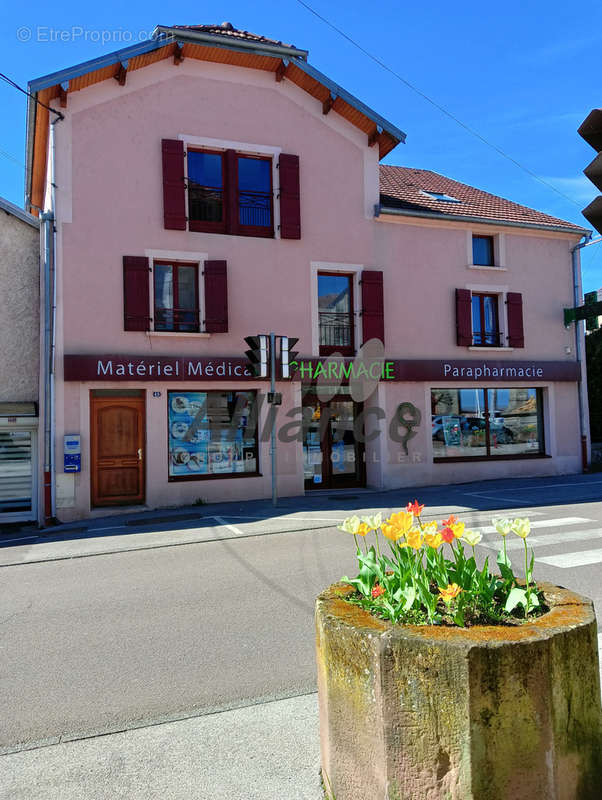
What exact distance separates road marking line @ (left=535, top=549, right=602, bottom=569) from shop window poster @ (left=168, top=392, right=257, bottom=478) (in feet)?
26.3

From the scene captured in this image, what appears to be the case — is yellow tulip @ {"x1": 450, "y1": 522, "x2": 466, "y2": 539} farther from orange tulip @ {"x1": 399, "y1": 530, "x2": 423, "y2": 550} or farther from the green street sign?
the green street sign

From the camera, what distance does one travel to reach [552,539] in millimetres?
8273

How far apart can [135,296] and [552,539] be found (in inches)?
361

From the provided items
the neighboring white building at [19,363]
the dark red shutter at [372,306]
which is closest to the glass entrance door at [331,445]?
the dark red shutter at [372,306]

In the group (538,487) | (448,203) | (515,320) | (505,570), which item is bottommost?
(538,487)

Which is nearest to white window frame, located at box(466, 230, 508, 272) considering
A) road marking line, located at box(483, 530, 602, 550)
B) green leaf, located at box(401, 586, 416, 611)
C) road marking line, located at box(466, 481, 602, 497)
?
road marking line, located at box(466, 481, 602, 497)

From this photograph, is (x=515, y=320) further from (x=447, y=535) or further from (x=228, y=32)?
(x=447, y=535)

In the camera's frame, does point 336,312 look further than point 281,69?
Yes

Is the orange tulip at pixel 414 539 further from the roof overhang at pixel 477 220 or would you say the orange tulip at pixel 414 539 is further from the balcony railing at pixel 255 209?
the roof overhang at pixel 477 220

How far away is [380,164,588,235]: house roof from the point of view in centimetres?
1599

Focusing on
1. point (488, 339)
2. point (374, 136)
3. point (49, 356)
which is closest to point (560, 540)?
point (488, 339)

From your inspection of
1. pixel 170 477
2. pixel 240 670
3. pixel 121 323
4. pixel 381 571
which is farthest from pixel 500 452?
pixel 381 571

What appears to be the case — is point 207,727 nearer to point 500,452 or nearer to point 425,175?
point 500,452

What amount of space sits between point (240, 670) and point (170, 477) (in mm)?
9436
